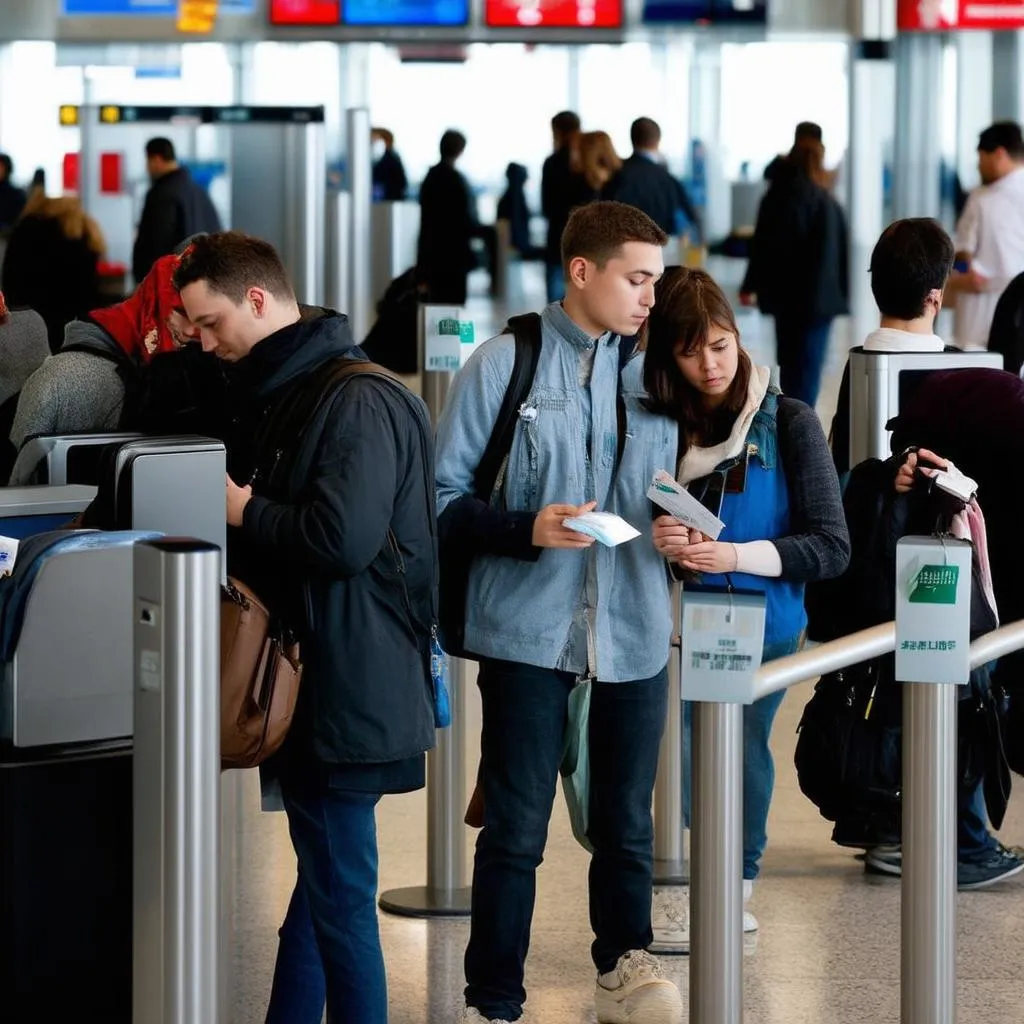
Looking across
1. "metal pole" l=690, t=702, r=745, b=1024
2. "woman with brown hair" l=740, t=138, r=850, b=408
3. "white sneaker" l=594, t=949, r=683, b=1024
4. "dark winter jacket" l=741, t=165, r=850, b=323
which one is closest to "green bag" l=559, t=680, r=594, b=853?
"white sneaker" l=594, t=949, r=683, b=1024

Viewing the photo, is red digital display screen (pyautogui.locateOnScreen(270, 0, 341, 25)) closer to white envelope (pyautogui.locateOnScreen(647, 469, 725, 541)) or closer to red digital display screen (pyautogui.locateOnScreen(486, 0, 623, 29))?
red digital display screen (pyautogui.locateOnScreen(486, 0, 623, 29))

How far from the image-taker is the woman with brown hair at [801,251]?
35.1ft

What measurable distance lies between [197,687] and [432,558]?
1.05 metres

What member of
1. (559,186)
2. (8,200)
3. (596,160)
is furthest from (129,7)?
(596,160)

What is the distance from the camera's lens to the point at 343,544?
311 cm

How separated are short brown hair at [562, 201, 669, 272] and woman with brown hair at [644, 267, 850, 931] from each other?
9.9 inches

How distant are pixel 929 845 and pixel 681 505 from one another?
81 centimetres

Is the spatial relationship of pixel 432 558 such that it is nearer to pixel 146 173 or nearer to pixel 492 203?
pixel 146 173

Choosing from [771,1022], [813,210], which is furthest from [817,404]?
[771,1022]

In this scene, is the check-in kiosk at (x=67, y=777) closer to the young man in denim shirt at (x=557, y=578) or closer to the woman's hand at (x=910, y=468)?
the young man in denim shirt at (x=557, y=578)

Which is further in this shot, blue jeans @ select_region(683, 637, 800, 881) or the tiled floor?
blue jeans @ select_region(683, 637, 800, 881)

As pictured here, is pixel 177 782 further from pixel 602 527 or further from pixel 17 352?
pixel 17 352

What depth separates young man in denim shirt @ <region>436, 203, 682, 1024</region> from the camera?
3674 millimetres

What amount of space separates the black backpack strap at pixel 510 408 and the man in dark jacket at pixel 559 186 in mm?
9134
